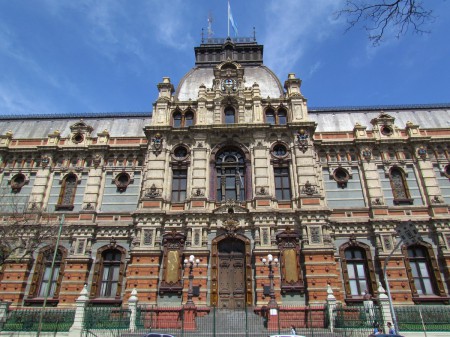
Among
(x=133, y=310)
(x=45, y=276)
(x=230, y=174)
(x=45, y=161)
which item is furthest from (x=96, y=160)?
(x=133, y=310)

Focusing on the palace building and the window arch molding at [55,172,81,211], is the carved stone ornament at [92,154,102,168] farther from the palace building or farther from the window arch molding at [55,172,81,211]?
the window arch molding at [55,172,81,211]

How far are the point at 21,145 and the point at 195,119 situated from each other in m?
16.8

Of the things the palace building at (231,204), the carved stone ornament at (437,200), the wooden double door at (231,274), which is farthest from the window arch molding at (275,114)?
the carved stone ornament at (437,200)

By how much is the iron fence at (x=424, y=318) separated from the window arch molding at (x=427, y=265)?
A: 155cm

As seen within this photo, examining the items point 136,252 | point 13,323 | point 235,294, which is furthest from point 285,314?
point 13,323

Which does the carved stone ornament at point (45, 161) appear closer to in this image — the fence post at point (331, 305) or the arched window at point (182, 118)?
the arched window at point (182, 118)

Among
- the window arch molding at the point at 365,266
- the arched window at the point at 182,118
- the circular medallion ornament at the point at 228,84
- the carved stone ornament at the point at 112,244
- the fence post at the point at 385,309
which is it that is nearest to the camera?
the fence post at the point at 385,309

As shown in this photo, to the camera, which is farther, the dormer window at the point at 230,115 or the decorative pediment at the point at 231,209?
the dormer window at the point at 230,115

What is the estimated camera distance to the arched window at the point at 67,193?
2845 cm

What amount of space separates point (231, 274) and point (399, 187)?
16127mm

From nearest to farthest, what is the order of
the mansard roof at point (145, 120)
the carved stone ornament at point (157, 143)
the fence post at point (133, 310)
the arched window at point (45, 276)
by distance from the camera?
1. the fence post at point (133, 310)
2. the arched window at point (45, 276)
3. the carved stone ornament at point (157, 143)
4. the mansard roof at point (145, 120)

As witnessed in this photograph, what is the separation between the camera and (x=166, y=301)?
23.5 metres

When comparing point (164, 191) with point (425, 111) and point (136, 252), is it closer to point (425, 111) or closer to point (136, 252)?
point (136, 252)

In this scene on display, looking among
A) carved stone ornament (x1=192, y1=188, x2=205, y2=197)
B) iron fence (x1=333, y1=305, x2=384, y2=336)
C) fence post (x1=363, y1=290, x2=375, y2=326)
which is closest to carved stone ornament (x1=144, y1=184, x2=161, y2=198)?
carved stone ornament (x1=192, y1=188, x2=205, y2=197)
